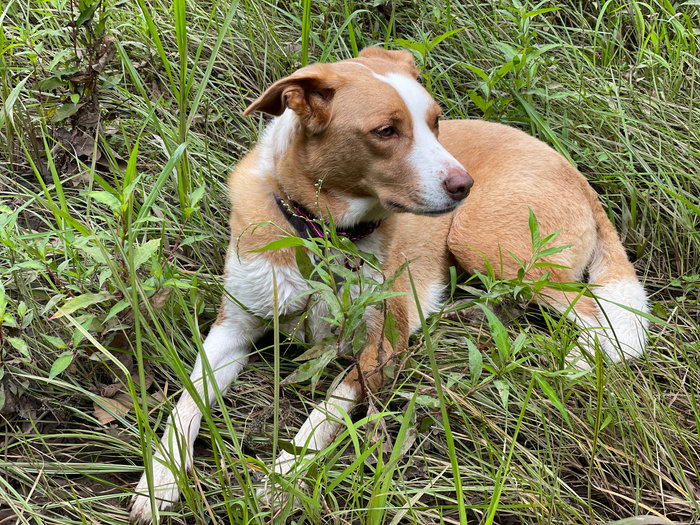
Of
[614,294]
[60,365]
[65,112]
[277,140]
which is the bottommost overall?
[614,294]

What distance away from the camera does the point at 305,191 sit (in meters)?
2.51

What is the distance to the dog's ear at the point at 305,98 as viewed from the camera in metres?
2.32

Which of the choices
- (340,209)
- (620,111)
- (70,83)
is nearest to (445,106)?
(620,111)

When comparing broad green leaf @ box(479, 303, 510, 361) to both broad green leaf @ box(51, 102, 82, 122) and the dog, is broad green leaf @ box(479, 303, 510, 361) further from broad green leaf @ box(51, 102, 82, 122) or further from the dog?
broad green leaf @ box(51, 102, 82, 122)

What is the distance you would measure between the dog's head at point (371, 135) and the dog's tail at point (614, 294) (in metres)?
0.78

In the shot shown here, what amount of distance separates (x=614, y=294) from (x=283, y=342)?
1.45 metres

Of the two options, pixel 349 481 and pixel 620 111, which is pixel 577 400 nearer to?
pixel 349 481

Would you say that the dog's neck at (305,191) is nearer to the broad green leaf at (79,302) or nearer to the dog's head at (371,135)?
the dog's head at (371,135)

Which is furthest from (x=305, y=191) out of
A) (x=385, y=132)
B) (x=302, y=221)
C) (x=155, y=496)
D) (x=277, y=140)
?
(x=155, y=496)

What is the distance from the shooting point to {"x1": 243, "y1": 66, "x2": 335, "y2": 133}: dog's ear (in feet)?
7.62

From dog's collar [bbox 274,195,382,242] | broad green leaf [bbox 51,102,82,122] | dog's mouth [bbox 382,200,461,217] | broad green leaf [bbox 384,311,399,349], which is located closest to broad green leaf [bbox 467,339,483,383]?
broad green leaf [bbox 384,311,399,349]

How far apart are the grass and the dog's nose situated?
35 cm

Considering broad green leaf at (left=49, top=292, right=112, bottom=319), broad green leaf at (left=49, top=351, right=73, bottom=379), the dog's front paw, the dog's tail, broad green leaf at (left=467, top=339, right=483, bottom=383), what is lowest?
the dog's tail

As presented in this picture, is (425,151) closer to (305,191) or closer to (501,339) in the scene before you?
(305,191)
